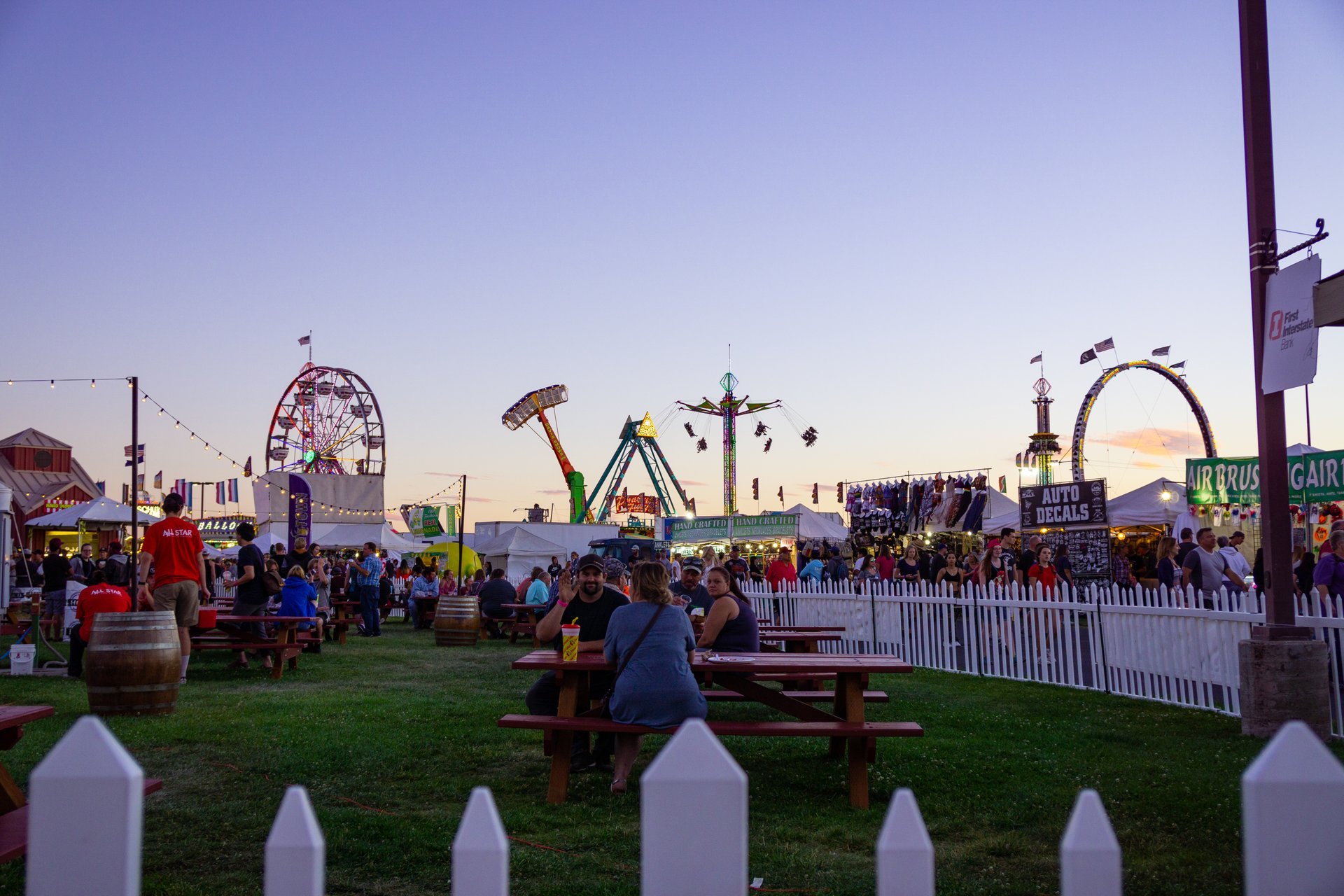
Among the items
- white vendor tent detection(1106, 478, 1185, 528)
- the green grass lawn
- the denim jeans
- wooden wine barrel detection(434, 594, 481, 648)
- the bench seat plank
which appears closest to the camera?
the green grass lawn

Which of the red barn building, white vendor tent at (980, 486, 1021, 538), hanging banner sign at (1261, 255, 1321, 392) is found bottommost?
white vendor tent at (980, 486, 1021, 538)

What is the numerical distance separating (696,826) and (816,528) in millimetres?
30046

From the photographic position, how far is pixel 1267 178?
6.72 metres

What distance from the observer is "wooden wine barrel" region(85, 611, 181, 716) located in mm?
7559

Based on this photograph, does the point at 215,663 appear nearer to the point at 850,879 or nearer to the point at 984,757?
the point at 984,757

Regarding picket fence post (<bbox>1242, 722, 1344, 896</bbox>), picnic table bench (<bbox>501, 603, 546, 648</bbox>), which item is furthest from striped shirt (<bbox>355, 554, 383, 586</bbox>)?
picket fence post (<bbox>1242, 722, 1344, 896</bbox>)

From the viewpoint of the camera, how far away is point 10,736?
386 centimetres

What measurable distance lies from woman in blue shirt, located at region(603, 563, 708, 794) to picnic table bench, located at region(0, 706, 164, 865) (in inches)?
90.6

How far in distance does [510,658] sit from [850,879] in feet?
31.8

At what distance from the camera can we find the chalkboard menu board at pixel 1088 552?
16.8 m

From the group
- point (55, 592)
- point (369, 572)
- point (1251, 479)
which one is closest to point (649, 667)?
point (55, 592)

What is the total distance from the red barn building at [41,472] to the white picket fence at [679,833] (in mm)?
51266

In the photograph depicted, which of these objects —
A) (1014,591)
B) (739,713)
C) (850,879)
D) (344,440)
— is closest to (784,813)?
(850,879)

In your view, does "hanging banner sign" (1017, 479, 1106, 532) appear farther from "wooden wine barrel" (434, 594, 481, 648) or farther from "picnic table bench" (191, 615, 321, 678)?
"picnic table bench" (191, 615, 321, 678)
